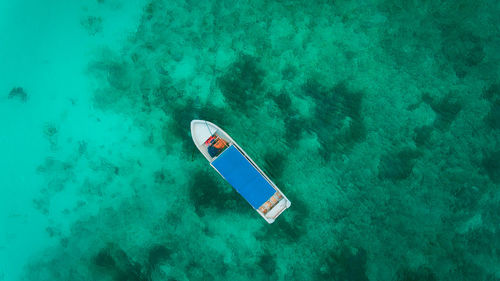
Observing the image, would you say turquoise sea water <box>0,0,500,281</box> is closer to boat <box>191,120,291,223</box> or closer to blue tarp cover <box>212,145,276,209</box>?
boat <box>191,120,291,223</box>

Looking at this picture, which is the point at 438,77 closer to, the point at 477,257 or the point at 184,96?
the point at 477,257

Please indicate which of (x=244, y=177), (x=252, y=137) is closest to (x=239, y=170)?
(x=244, y=177)

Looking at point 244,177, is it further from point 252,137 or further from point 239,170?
point 252,137

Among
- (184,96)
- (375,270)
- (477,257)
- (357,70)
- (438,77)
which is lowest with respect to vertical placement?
(477,257)

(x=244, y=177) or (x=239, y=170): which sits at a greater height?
(x=239, y=170)

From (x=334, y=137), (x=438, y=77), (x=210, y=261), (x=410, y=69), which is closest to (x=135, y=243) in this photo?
(x=210, y=261)

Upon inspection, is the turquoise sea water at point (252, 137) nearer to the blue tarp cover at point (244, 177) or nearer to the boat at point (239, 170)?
the boat at point (239, 170)

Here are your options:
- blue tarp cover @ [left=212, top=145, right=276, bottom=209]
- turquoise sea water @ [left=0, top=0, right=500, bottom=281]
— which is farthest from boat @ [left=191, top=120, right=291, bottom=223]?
turquoise sea water @ [left=0, top=0, right=500, bottom=281]

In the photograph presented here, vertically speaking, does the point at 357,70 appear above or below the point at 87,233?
below
